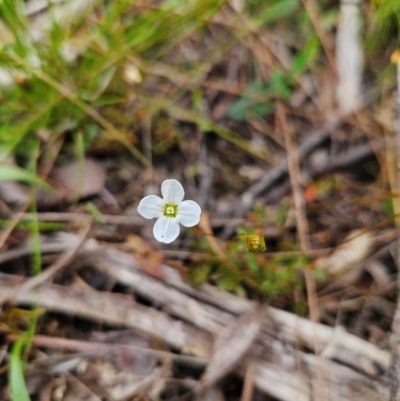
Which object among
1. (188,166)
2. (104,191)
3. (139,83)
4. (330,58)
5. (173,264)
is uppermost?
(330,58)

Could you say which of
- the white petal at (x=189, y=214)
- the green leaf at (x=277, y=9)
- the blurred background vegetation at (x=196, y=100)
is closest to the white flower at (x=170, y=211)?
the white petal at (x=189, y=214)

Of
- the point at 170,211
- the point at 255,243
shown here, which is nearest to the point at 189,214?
the point at 170,211

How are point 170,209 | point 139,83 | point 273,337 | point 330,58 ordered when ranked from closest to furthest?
point 170,209, point 273,337, point 139,83, point 330,58

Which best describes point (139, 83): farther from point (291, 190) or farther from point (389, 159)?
point (389, 159)

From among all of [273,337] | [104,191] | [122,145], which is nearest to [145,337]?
[273,337]

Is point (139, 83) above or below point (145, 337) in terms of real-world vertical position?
above

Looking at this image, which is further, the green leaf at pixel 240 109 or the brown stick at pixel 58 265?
the green leaf at pixel 240 109

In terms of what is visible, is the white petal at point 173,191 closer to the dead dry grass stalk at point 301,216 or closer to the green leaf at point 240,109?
the dead dry grass stalk at point 301,216
